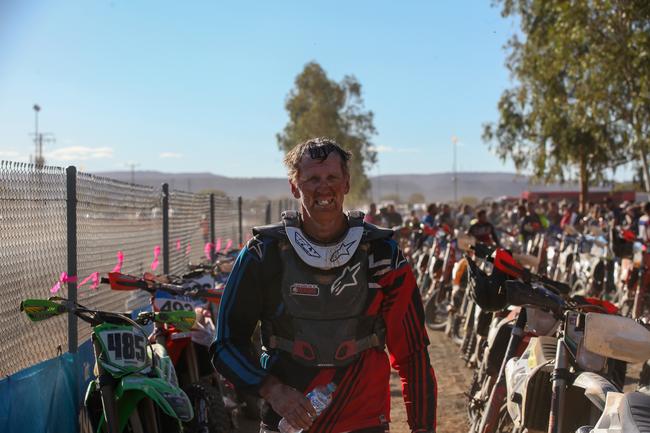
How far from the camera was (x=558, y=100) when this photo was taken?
79.8 ft

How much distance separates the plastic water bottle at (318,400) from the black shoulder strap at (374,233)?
1.76 feet

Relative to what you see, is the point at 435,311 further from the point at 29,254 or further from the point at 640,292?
the point at 29,254

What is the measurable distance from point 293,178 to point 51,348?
2952mm

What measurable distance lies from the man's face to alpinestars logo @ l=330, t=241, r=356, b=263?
121 mm

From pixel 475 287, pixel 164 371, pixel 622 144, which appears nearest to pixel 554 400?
pixel 475 287

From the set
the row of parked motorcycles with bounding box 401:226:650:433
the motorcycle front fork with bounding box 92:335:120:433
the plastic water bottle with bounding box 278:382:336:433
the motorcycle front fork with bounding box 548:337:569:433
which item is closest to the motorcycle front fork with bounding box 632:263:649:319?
the row of parked motorcycles with bounding box 401:226:650:433

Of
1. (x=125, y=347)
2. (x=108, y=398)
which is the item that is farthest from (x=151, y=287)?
(x=108, y=398)

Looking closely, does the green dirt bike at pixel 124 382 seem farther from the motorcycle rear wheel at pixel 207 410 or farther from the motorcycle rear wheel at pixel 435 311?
the motorcycle rear wheel at pixel 435 311

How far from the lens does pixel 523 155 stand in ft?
108

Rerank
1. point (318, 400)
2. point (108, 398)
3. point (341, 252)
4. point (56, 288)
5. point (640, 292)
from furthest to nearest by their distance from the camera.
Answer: point (640, 292), point (56, 288), point (108, 398), point (341, 252), point (318, 400)

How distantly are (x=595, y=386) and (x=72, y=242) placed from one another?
11.7ft

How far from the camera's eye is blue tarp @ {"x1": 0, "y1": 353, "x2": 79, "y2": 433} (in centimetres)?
449

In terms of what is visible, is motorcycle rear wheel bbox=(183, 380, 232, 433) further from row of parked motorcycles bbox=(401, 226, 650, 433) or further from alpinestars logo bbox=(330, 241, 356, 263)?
alpinestars logo bbox=(330, 241, 356, 263)

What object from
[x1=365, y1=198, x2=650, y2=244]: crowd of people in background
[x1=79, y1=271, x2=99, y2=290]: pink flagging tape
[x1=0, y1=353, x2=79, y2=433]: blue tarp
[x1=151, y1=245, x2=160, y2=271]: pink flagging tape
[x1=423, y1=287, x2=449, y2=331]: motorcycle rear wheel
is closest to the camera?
[x1=0, y1=353, x2=79, y2=433]: blue tarp
